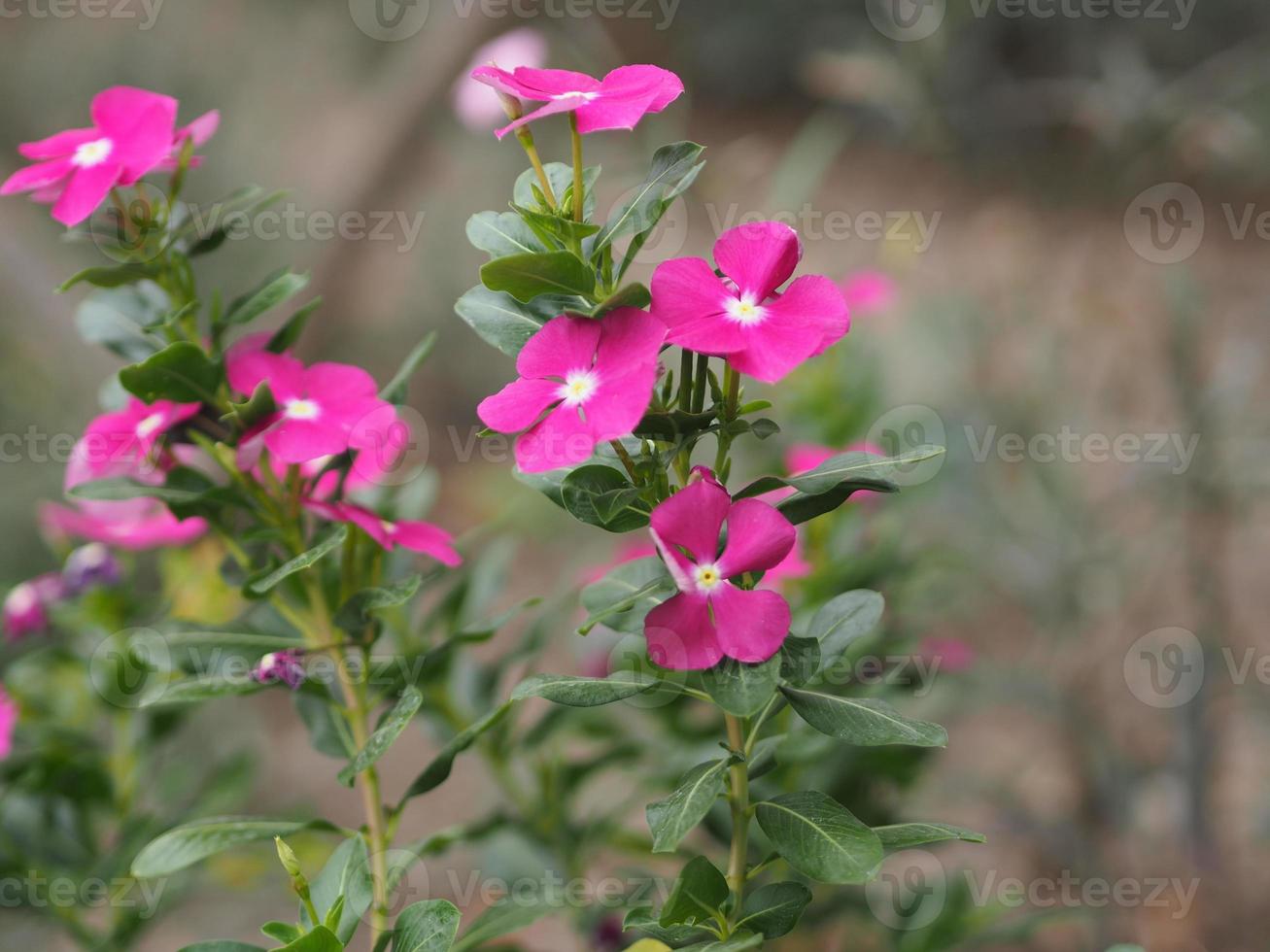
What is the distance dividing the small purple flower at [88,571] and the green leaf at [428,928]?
0.52m

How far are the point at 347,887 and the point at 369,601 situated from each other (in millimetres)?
170

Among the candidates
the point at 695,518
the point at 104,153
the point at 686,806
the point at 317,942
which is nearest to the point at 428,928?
the point at 317,942

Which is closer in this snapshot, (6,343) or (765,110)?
(6,343)

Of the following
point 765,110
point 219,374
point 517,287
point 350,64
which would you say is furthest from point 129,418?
point 765,110

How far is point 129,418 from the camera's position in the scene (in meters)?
0.70

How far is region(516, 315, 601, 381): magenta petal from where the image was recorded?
537 millimetres

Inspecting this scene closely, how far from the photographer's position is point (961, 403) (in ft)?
7.12

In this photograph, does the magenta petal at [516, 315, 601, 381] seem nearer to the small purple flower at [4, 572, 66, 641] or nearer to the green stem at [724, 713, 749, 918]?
the green stem at [724, 713, 749, 918]

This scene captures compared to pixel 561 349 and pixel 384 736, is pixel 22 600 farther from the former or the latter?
pixel 561 349

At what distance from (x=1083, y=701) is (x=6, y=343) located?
95.1 inches

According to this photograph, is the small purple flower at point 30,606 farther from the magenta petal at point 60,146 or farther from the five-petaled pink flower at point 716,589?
the five-petaled pink flower at point 716,589

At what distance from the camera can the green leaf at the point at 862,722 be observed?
55 centimetres

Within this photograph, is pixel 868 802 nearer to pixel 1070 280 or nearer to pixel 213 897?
pixel 213 897

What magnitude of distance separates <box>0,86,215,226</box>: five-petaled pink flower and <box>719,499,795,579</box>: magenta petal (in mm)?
398
